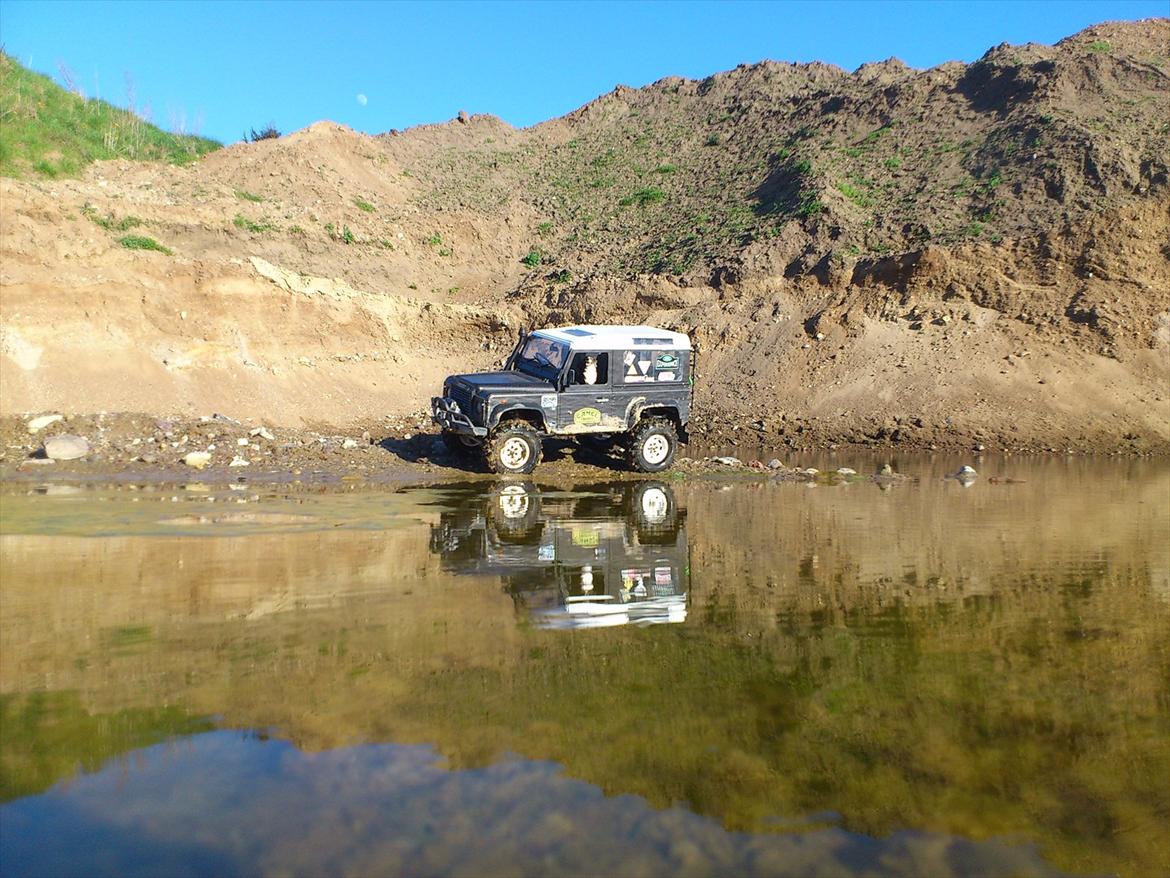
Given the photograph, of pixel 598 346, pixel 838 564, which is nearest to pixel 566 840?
pixel 838 564

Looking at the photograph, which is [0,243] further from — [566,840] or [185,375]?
[566,840]

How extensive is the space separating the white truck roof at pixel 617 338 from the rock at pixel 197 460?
570cm

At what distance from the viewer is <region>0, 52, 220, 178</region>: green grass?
87.3 feet

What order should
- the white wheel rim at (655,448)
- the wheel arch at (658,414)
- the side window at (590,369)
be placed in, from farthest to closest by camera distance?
the white wheel rim at (655,448) < the wheel arch at (658,414) < the side window at (590,369)

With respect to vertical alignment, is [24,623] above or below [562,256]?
below

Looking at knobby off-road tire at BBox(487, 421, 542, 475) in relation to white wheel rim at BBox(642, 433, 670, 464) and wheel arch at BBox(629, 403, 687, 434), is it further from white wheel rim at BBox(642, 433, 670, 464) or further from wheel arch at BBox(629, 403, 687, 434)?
white wheel rim at BBox(642, 433, 670, 464)

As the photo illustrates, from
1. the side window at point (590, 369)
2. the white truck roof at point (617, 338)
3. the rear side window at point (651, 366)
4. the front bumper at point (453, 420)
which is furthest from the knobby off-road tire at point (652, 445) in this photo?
the front bumper at point (453, 420)

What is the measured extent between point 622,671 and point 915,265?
2442cm

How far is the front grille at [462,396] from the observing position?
15.4m

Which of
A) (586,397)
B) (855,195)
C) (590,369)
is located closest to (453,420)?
(586,397)

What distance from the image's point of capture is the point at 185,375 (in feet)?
69.0

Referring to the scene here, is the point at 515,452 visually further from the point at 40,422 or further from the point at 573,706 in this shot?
the point at 573,706

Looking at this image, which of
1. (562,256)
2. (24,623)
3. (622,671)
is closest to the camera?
(622,671)

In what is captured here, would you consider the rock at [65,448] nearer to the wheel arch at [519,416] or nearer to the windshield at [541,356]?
the wheel arch at [519,416]
